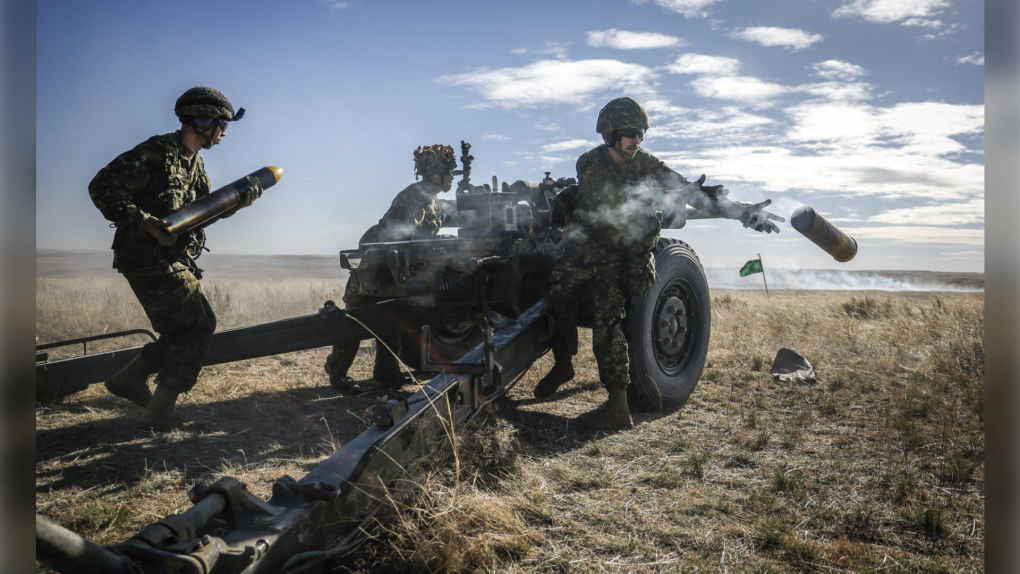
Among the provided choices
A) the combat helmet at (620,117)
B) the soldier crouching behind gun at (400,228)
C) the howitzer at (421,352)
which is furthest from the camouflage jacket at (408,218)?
the combat helmet at (620,117)

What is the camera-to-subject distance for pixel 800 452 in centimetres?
Answer: 453

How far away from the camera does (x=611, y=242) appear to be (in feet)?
16.9

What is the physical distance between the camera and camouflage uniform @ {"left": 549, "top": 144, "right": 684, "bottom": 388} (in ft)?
16.7

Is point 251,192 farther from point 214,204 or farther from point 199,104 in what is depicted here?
point 199,104

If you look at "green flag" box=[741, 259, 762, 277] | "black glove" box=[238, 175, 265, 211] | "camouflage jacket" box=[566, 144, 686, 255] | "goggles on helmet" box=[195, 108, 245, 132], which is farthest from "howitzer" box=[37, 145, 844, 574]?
"green flag" box=[741, 259, 762, 277]

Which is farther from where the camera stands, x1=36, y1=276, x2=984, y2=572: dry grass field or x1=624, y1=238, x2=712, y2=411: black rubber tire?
x1=624, y1=238, x2=712, y2=411: black rubber tire

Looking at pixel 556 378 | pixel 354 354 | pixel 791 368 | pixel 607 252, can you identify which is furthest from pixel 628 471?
pixel 791 368

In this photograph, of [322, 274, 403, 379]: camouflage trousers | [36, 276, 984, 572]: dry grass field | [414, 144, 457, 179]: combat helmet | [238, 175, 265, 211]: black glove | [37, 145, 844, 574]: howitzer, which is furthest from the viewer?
[414, 144, 457, 179]: combat helmet

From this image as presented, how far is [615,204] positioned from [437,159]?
291 cm

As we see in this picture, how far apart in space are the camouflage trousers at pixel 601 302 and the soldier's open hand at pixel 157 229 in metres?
2.68

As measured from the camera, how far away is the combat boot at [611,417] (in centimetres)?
504

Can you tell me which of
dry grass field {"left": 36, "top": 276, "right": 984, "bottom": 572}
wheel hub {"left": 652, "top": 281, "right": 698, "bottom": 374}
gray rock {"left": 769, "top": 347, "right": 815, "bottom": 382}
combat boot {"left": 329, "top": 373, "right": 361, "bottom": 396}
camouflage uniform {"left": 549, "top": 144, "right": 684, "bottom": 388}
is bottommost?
dry grass field {"left": 36, "top": 276, "right": 984, "bottom": 572}

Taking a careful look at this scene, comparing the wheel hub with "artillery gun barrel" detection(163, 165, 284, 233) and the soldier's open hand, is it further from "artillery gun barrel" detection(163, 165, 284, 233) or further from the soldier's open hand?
the soldier's open hand

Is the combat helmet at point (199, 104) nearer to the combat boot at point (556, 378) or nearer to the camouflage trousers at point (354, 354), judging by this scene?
the camouflage trousers at point (354, 354)
